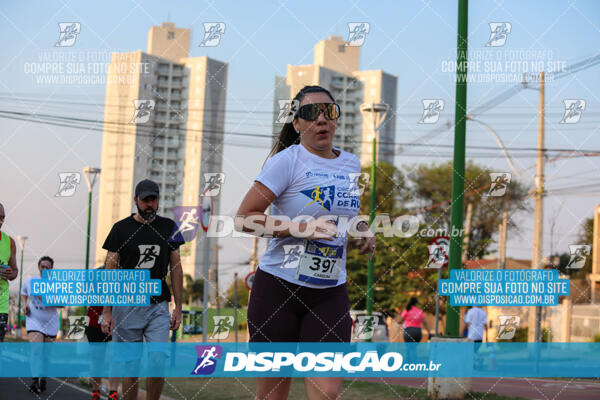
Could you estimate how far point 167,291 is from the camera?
653 centimetres

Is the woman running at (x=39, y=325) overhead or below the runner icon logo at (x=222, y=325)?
overhead

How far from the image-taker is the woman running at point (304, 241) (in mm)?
3834

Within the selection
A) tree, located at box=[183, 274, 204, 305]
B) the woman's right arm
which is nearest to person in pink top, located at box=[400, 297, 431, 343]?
the woman's right arm

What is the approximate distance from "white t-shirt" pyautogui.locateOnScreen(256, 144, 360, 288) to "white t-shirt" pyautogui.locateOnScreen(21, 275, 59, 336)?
23.9ft

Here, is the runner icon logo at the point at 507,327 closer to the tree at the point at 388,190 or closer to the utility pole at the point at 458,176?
the utility pole at the point at 458,176

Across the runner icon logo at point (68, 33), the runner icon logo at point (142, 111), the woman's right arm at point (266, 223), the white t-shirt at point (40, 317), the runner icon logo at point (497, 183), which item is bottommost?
the white t-shirt at point (40, 317)

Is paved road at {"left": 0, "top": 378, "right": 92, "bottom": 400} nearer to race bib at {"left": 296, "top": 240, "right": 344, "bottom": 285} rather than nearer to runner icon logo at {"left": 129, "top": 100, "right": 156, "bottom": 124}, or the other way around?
runner icon logo at {"left": 129, "top": 100, "right": 156, "bottom": 124}

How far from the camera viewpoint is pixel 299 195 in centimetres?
395

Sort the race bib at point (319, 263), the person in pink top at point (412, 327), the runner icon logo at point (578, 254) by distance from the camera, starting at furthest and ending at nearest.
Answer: the runner icon logo at point (578, 254), the person in pink top at point (412, 327), the race bib at point (319, 263)

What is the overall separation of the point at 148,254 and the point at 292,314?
290cm

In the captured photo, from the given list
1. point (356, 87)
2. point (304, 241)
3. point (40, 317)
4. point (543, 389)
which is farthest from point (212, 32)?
point (356, 87)

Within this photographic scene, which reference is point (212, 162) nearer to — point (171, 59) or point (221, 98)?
point (221, 98)

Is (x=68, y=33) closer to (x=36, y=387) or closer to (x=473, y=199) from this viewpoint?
(x=36, y=387)

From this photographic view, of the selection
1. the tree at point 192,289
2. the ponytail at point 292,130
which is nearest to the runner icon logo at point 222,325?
the ponytail at point 292,130
